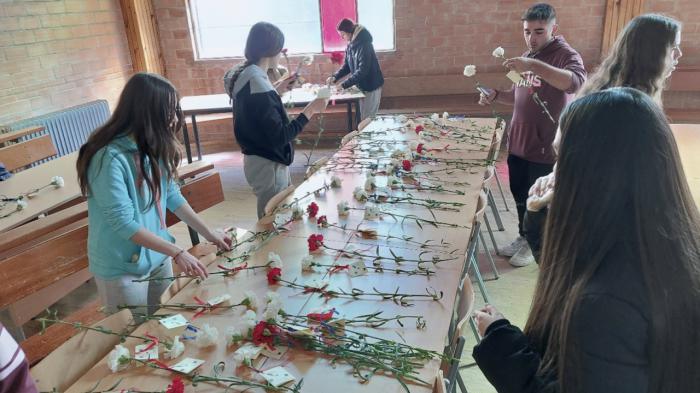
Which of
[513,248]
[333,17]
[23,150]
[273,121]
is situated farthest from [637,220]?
[333,17]

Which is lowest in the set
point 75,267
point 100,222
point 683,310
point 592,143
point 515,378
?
point 75,267

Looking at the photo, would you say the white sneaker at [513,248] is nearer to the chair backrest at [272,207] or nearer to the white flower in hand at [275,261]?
the chair backrest at [272,207]

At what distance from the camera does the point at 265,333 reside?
1445mm

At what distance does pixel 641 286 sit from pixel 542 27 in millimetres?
2559

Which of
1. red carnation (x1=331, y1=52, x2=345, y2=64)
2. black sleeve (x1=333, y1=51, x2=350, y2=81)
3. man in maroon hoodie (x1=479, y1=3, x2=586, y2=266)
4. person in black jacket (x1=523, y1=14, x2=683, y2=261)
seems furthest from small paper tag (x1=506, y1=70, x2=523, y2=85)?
red carnation (x1=331, y1=52, x2=345, y2=64)

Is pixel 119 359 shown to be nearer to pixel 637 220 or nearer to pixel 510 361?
pixel 510 361

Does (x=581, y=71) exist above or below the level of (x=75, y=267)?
above

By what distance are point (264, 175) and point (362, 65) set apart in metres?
2.77

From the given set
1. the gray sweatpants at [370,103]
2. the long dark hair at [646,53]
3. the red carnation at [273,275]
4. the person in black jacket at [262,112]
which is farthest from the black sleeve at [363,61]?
the red carnation at [273,275]

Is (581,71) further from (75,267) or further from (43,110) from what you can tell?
(43,110)

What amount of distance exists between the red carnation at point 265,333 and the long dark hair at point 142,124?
806 mm

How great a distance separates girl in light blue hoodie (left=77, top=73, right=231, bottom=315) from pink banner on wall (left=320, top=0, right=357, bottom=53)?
204 inches

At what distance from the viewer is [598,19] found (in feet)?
20.1

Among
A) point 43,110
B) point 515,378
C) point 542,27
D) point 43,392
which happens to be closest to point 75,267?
point 43,392
